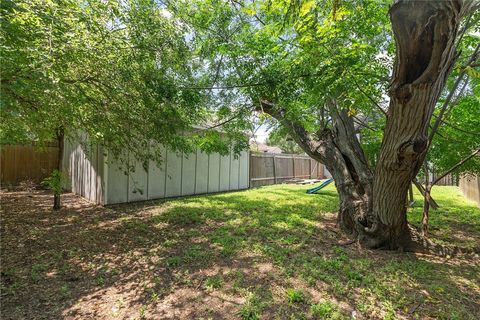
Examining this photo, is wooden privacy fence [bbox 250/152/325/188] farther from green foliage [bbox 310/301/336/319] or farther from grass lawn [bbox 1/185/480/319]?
green foliage [bbox 310/301/336/319]

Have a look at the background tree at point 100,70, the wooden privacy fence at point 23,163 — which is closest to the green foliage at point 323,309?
the background tree at point 100,70

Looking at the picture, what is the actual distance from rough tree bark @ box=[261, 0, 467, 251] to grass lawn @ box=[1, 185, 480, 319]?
0.38 m

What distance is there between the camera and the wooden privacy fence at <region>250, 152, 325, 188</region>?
13.1 meters

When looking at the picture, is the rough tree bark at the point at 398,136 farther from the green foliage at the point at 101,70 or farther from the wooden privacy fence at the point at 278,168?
the wooden privacy fence at the point at 278,168

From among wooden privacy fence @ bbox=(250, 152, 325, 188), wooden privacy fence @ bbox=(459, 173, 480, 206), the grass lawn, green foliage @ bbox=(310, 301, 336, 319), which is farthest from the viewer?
wooden privacy fence @ bbox=(250, 152, 325, 188)

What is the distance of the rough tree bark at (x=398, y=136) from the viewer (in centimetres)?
207

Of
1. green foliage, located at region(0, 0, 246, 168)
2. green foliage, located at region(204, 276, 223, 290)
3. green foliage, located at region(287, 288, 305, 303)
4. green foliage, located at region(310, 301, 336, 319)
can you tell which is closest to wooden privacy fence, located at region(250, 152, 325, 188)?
green foliage, located at region(0, 0, 246, 168)

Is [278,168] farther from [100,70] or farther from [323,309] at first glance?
[323,309]

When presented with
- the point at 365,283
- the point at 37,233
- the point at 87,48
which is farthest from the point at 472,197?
the point at 37,233

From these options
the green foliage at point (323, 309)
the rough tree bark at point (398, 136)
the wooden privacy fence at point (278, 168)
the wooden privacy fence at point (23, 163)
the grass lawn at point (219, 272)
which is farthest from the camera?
the wooden privacy fence at point (278, 168)

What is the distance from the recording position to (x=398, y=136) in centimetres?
295

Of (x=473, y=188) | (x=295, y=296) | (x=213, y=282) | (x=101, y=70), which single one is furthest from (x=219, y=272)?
(x=473, y=188)

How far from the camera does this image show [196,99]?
15.8ft

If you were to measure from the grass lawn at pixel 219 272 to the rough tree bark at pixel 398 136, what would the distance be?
14.9 inches
